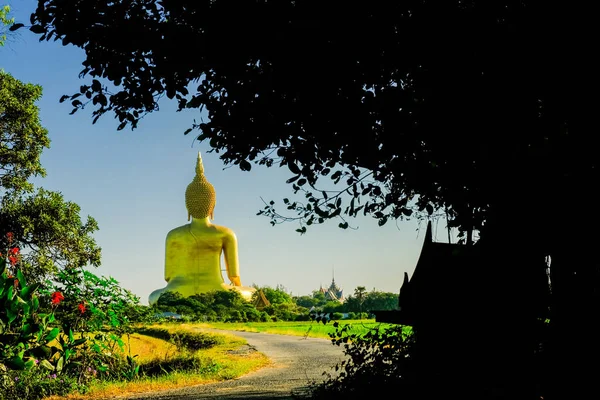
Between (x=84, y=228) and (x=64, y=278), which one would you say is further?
(x=84, y=228)

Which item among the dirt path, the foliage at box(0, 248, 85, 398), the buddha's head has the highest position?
the buddha's head

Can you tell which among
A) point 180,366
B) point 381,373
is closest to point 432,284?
point 381,373

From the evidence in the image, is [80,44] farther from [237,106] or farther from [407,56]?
[407,56]

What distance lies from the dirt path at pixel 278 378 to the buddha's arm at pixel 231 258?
2757 centimetres

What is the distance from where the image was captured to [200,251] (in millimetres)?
45688

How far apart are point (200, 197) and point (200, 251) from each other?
12.3ft

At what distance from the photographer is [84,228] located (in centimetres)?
2053

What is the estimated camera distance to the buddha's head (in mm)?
45938

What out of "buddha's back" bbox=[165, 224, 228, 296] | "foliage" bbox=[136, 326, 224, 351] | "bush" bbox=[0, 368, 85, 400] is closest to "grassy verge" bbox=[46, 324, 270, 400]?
"foliage" bbox=[136, 326, 224, 351]

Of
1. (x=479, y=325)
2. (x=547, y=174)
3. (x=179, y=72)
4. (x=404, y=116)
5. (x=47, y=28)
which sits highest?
(x=47, y=28)

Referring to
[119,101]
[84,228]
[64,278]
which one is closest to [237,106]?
[119,101]

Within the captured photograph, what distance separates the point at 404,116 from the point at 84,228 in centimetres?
1684

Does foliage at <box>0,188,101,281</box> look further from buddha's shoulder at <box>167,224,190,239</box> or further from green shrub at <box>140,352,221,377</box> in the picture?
buddha's shoulder at <box>167,224,190,239</box>

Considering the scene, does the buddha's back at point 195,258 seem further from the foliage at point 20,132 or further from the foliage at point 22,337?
the foliage at point 22,337
